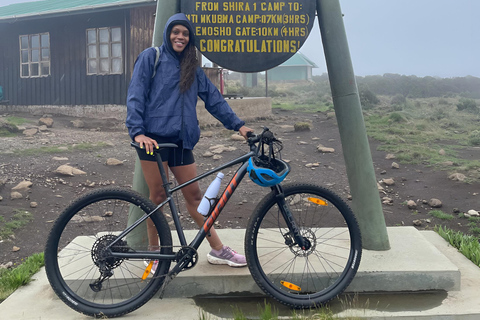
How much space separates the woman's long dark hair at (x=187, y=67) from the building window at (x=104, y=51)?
12932 mm

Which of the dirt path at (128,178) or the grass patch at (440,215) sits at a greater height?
the dirt path at (128,178)

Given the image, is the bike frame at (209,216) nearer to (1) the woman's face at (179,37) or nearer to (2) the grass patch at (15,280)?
(1) the woman's face at (179,37)

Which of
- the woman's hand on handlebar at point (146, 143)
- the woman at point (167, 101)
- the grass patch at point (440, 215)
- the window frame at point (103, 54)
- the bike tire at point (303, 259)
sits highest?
the window frame at point (103, 54)

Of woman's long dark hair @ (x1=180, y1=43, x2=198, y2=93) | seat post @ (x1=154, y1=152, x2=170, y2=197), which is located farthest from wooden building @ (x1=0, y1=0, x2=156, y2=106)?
seat post @ (x1=154, y1=152, x2=170, y2=197)

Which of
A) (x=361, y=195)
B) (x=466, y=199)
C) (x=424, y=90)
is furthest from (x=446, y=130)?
(x=424, y=90)

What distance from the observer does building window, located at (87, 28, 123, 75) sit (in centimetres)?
1602

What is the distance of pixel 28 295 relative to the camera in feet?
12.5

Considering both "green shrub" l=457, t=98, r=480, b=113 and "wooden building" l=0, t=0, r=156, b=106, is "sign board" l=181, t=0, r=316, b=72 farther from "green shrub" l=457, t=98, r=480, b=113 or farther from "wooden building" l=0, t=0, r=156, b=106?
"green shrub" l=457, t=98, r=480, b=113

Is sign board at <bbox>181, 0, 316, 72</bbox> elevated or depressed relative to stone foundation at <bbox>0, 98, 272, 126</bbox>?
elevated

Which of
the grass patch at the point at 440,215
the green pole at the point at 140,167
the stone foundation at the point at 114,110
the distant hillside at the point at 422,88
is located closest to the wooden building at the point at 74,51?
the stone foundation at the point at 114,110

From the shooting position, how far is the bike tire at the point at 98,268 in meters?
3.38

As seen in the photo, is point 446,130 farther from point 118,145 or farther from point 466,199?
point 118,145

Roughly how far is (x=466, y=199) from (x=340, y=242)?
466cm

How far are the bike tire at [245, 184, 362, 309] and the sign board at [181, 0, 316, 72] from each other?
126 cm
